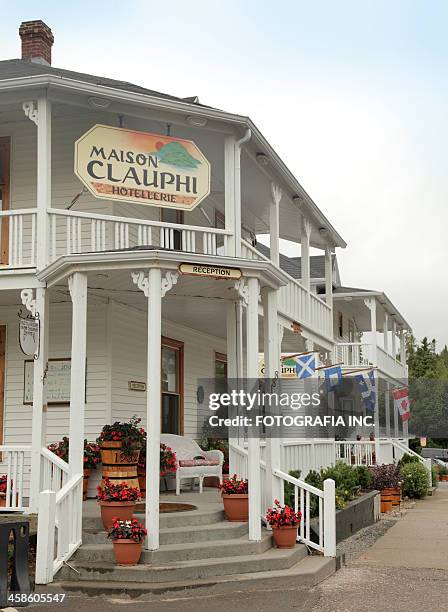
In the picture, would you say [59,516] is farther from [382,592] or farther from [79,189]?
[79,189]

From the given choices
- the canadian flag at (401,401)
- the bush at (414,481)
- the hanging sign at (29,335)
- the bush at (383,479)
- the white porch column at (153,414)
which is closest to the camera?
the white porch column at (153,414)

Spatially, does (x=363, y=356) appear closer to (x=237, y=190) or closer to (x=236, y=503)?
(x=237, y=190)

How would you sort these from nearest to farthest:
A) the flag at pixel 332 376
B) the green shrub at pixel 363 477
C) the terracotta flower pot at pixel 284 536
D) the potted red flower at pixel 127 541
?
the potted red flower at pixel 127 541, the terracotta flower pot at pixel 284 536, the green shrub at pixel 363 477, the flag at pixel 332 376

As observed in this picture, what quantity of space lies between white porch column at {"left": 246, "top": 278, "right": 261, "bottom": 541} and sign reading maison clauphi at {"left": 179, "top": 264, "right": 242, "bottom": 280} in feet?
0.90

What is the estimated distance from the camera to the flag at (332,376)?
60.3 feet

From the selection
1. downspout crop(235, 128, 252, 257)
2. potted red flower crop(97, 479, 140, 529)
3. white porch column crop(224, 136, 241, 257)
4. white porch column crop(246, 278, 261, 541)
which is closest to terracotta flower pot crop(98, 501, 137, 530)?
potted red flower crop(97, 479, 140, 529)

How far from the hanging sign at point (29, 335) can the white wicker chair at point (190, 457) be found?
11.4ft

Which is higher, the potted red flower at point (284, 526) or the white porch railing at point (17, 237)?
the white porch railing at point (17, 237)

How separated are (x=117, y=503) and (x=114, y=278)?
2971mm

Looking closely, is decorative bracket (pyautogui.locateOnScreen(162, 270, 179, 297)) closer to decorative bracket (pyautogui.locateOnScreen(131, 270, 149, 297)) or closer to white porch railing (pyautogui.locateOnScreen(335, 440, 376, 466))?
decorative bracket (pyautogui.locateOnScreen(131, 270, 149, 297))

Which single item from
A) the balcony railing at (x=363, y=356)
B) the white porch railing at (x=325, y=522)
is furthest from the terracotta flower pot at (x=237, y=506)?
the balcony railing at (x=363, y=356)

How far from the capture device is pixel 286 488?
38.5ft

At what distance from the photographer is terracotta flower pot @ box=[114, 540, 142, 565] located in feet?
27.9

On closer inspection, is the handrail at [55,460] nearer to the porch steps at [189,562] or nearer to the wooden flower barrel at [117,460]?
the porch steps at [189,562]
